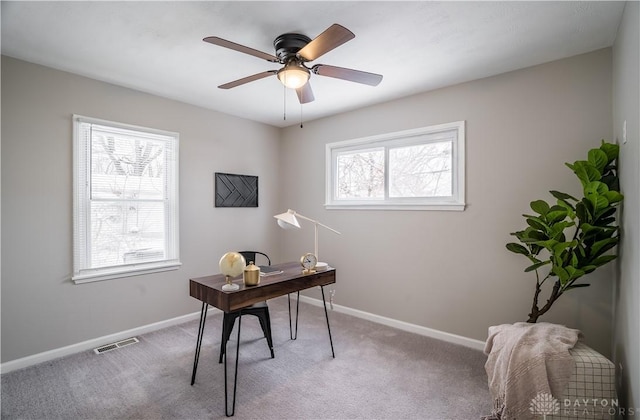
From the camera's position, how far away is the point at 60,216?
2830 mm

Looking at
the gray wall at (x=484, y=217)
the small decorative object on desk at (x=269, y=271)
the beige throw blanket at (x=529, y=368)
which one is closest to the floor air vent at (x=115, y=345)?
the small decorative object on desk at (x=269, y=271)

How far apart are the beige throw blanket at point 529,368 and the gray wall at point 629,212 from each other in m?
0.26

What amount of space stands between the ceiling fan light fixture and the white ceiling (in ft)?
0.83

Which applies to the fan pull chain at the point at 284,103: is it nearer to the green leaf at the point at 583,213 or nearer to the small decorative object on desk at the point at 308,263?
the small decorative object on desk at the point at 308,263

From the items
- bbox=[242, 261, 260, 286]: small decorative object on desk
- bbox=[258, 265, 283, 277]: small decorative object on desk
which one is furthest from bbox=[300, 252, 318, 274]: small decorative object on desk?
bbox=[242, 261, 260, 286]: small decorative object on desk

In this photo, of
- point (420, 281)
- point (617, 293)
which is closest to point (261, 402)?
point (420, 281)

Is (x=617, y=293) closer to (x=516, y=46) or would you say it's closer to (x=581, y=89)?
(x=581, y=89)

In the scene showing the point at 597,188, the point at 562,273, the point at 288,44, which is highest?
the point at 288,44

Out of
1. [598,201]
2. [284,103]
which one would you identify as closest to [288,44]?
[284,103]

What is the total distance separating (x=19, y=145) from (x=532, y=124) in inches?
167

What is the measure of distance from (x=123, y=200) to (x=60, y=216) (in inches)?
20.9

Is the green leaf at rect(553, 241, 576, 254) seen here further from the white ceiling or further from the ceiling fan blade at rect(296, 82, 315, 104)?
the ceiling fan blade at rect(296, 82, 315, 104)

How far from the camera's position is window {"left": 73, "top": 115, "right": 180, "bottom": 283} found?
2.97 m

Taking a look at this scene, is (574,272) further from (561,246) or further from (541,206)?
(541,206)
